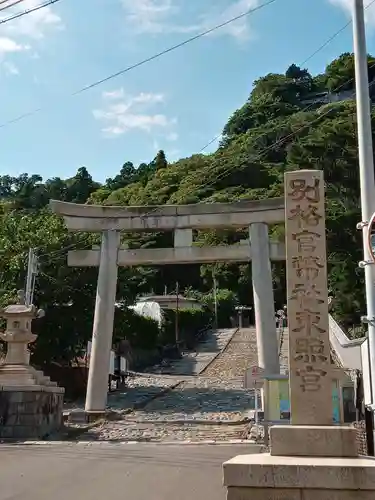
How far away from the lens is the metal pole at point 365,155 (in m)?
6.78

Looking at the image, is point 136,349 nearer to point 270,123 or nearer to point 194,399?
point 194,399

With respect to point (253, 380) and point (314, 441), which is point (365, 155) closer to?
point (314, 441)

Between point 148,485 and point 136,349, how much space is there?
25335 mm

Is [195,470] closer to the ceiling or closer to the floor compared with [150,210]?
closer to the floor

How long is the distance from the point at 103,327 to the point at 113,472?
9191 mm

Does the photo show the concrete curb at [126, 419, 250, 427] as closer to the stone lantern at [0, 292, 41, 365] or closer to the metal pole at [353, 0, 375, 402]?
the stone lantern at [0, 292, 41, 365]

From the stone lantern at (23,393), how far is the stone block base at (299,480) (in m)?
10.2

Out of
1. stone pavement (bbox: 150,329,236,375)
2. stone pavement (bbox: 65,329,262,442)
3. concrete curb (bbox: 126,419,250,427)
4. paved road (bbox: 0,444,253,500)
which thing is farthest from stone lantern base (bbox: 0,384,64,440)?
stone pavement (bbox: 150,329,236,375)

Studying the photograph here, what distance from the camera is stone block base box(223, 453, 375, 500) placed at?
5.05m

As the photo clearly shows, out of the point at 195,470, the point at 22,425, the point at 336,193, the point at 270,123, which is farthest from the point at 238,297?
the point at 195,470

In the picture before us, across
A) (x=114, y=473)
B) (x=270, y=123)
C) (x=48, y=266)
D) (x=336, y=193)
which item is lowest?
(x=114, y=473)

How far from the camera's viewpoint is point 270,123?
218 feet

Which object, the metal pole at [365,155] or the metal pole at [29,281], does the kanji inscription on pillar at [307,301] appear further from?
the metal pole at [29,281]

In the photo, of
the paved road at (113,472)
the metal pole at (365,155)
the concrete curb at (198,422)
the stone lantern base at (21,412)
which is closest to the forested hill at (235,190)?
the concrete curb at (198,422)
